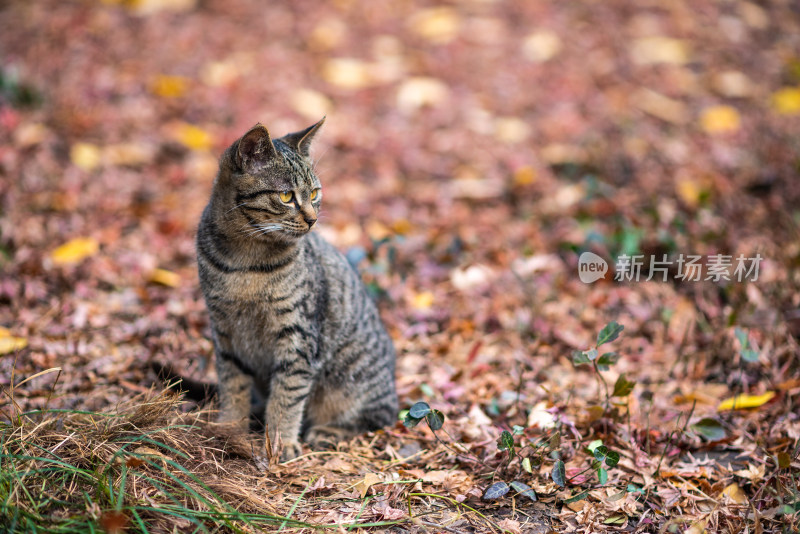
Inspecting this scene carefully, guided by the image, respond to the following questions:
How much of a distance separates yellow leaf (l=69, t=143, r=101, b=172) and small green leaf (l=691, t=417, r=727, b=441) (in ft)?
18.5

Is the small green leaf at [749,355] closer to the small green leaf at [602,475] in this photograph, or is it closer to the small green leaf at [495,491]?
the small green leaf at [602,475]

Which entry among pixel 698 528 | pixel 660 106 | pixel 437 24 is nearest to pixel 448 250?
pixel 698 528

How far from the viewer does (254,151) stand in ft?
10.9

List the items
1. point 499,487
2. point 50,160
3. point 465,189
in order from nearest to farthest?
point 499,487
point 50,160
point 465,189

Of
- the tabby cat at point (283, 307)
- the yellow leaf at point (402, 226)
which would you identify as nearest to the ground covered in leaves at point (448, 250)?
the yellow leaf at point (402, 226)

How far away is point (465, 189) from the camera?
6.80 metres

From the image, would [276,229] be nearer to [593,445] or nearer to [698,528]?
[593,445]

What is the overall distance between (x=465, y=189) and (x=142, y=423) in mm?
4412

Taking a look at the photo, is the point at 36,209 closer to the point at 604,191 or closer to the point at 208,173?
the point at 208,173

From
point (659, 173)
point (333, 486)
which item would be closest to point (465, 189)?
point (659, 173)

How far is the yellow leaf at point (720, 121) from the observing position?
774cm

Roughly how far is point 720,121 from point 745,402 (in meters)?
5.01

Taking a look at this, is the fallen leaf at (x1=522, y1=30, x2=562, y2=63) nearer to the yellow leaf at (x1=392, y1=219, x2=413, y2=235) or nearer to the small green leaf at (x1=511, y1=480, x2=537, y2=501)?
the yellow leaf at (x1=392, y1=219, x2=413, y2=235)

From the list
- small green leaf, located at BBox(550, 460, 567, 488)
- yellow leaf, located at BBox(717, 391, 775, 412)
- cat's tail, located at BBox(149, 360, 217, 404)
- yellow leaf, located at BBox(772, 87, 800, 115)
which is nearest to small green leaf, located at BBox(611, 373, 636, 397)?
small green leaf, located at BBox(550, 460, 567, 488)
